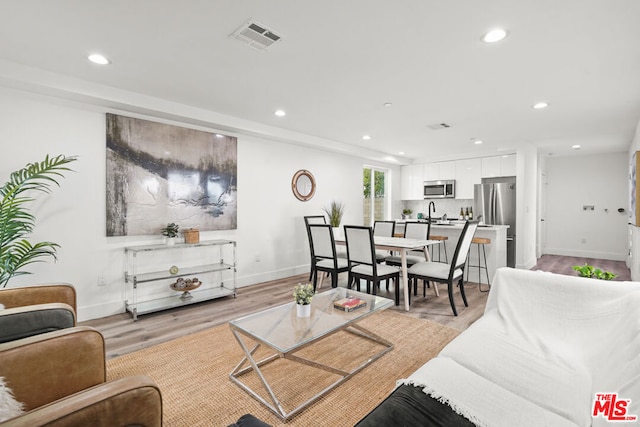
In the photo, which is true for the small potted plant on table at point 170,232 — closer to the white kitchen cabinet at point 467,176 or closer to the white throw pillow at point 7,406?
the white throw pillow at point 7,406

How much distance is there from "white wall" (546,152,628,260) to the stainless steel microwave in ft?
9.37

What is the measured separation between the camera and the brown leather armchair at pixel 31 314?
1740 millimetres

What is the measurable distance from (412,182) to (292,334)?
21.9ft

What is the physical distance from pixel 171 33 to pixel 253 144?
265cm

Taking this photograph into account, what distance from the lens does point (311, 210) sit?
582cm

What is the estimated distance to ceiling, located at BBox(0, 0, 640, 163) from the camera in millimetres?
1992

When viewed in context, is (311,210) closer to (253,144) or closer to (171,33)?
(253,144)

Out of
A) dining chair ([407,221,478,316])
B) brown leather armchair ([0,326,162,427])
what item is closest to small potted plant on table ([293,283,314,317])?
brown leather armchair ([0,326,162,427])

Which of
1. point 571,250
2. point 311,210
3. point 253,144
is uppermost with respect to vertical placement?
point 253,144

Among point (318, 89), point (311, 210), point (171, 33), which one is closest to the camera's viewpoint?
point (171, 33)

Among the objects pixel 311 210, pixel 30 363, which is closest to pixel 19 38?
pixel 30 363

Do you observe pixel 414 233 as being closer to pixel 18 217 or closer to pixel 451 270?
pixel 451 270

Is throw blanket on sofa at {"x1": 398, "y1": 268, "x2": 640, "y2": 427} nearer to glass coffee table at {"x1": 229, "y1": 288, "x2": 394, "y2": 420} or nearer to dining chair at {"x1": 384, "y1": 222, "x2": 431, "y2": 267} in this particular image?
glass coffee table at {"x1": 229, "y1": 288, "x2": 394, "y2": 420}

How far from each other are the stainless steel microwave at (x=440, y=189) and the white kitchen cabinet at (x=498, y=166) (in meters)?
0.72
